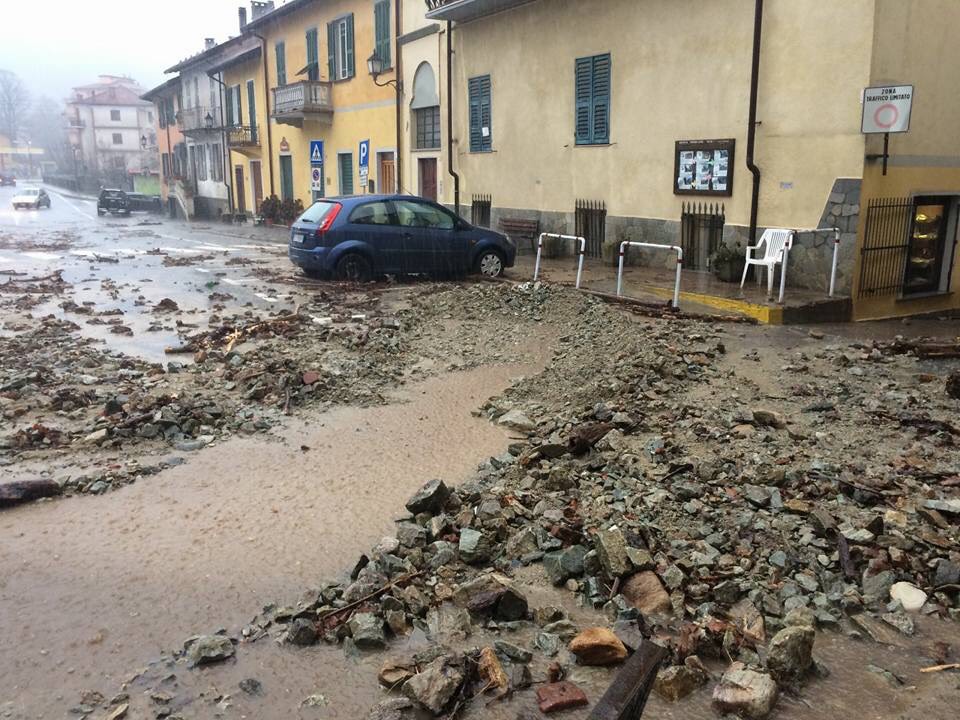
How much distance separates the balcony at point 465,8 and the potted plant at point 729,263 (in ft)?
27.7

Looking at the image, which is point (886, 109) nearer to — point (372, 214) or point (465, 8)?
point (372, 214)

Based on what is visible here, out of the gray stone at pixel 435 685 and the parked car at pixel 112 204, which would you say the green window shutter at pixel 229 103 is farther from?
the gray stone at pixel 435 685

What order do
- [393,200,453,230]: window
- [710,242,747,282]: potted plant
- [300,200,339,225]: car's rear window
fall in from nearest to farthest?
[710,242,747,282]: potted plant → [300,200,339,225]: car's rear window → [393,200,453,230]: window

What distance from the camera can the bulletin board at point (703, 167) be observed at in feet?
45.5

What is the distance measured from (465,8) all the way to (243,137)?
21190mm

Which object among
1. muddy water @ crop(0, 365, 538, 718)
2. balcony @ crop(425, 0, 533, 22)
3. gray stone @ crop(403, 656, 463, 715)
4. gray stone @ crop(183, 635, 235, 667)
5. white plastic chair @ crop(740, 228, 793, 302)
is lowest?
muddy water @ crop(0, 365, 538, 718)

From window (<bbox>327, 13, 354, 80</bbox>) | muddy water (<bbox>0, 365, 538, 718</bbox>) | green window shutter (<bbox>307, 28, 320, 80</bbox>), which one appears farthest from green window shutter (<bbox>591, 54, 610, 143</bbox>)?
green window shutter (<bbox>307, 28, 320, 80</bbox>)

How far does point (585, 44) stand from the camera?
16922mm

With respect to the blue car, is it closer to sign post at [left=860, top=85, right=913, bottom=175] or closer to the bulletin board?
the bulletin board

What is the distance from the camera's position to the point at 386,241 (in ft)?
49.3

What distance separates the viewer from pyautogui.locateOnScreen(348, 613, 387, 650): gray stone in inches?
152

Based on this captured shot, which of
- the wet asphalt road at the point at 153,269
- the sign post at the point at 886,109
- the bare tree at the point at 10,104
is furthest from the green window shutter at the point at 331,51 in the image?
the bare tree at the point at 10,104

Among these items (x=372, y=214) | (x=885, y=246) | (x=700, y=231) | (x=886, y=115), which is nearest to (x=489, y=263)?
(x=372, y=214)

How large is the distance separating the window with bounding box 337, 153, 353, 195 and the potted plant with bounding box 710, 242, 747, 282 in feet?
59.1
